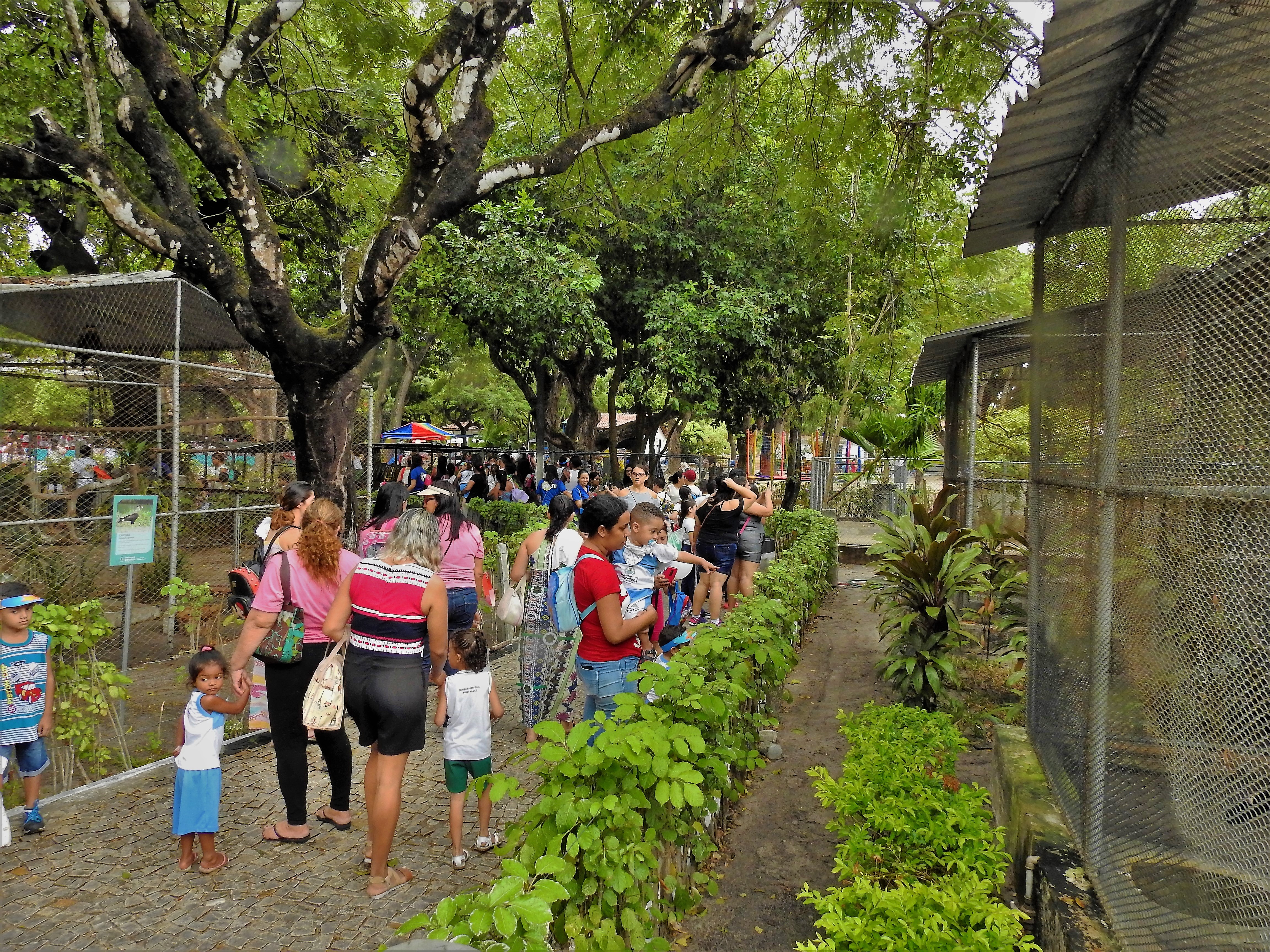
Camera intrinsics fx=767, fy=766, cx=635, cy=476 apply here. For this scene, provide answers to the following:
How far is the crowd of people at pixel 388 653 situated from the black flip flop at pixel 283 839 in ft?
0.04

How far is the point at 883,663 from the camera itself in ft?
20.5

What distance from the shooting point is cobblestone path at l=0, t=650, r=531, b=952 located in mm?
3301

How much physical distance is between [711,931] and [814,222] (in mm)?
6693

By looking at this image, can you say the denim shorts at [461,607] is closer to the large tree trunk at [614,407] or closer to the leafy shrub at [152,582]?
the leafy shrub at [152,582]

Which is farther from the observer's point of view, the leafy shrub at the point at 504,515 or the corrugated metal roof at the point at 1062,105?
the leafy shrub at the point at 504,515

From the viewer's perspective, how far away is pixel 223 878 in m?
3.74

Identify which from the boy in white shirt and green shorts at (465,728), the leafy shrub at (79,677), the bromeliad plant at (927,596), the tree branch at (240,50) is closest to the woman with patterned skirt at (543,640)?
the boy in white shirt and green shorts at (465,728)

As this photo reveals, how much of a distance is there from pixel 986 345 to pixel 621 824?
714cm

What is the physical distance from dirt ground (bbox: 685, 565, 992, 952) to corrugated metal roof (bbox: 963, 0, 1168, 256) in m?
2.99

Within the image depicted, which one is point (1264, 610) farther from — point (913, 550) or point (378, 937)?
point (913, 550)

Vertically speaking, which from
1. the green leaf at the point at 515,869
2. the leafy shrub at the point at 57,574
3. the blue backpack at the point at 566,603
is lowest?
the leafy shrub at the point at 57,574

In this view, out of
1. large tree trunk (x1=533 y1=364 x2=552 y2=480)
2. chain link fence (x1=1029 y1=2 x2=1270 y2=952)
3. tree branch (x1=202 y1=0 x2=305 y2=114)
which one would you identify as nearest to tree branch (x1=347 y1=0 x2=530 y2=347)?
tree branch (x1=202 y1=0 x2=305 y2=114)

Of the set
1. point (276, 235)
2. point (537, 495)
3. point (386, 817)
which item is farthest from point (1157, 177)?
point (537, 495)

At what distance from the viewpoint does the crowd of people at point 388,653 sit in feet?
11.6
